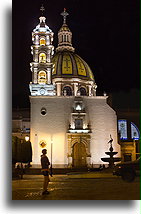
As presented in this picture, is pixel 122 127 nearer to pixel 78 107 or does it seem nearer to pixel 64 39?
pixel 78 107

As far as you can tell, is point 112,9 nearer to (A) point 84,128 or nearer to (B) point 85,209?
(B) point 85,209

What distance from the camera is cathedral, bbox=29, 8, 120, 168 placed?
3547 cm

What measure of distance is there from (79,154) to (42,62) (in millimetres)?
10866

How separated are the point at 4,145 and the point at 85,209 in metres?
2.92

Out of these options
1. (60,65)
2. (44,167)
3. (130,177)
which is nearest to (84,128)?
A: (60,65)

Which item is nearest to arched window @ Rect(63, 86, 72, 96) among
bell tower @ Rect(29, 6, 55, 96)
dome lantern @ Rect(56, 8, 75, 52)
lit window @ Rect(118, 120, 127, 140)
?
bell tower @ Rect(29, 6, 55, 96)

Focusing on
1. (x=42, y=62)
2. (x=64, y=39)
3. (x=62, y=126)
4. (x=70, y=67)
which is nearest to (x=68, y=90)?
(x=70, y=67)

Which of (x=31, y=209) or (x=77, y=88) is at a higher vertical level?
(x=77, y=88)

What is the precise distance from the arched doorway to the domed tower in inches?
265

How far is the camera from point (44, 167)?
32.8 ft

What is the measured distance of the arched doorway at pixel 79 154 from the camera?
3578 centimetres

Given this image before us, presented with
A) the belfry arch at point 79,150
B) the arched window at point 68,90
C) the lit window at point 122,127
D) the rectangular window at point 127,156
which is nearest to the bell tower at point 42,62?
the arched window at point 68,90

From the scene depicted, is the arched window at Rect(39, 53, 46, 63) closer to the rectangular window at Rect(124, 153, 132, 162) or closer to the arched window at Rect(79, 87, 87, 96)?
the arched window at Rect(79, 87, 87, 96)

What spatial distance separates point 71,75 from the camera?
137 ft
